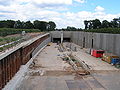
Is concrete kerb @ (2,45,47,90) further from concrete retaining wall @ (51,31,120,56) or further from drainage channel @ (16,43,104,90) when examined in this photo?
concrete retaining wall @ (51,31,120,56)

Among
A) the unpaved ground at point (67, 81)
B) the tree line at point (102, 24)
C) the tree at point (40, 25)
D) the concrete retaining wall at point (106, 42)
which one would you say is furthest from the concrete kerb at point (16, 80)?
the tree at point (40, 25)

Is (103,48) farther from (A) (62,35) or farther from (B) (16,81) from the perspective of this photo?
(A) (62,35)

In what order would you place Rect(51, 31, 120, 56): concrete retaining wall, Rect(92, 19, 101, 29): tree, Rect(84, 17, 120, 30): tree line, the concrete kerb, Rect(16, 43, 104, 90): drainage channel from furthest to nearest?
Rect(92, 19, 101, 29): tree, Rect(84, 17, 120, 30): tree line, Rect(51, 31, 120, 56): concrete retaining wall, Rect(16, 43, 104, 90): drainage channel, the concrete kerb

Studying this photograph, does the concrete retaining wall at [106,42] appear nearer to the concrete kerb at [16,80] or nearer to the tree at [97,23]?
the concrete kerb at [16,80]

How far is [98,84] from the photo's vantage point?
1823 centimetres

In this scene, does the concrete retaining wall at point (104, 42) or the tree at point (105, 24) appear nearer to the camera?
the concrete retaining wall at point (104, 42)

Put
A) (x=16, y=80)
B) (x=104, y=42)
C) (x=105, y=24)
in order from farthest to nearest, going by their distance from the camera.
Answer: (x=105, y=24), (x=104, y=42), (x=16, y=80)

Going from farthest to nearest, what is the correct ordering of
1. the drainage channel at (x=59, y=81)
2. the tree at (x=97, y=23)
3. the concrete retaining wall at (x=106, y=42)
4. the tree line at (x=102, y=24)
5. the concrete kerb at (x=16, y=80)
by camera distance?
the tree at (x=97, y=23) < the tree line at (x=102, y=24) < the concrete retaining wall at (x=106, y=42) < the drainage channel at (x=59, y=81) < the concrete kerb at (x=16, y=80)

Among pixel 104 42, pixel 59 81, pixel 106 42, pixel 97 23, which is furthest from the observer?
pixel 97 23

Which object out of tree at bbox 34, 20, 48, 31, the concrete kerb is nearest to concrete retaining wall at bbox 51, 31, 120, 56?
the concrete kerb

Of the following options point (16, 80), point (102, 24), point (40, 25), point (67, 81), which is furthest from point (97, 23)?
point (16, 80)

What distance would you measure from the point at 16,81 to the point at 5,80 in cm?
167

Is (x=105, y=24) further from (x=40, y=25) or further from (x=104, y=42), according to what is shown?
(x=104, y=42)

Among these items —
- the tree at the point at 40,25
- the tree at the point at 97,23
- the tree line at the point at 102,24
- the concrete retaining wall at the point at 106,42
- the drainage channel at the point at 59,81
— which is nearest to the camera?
the drainage channel at the point at 59,81
